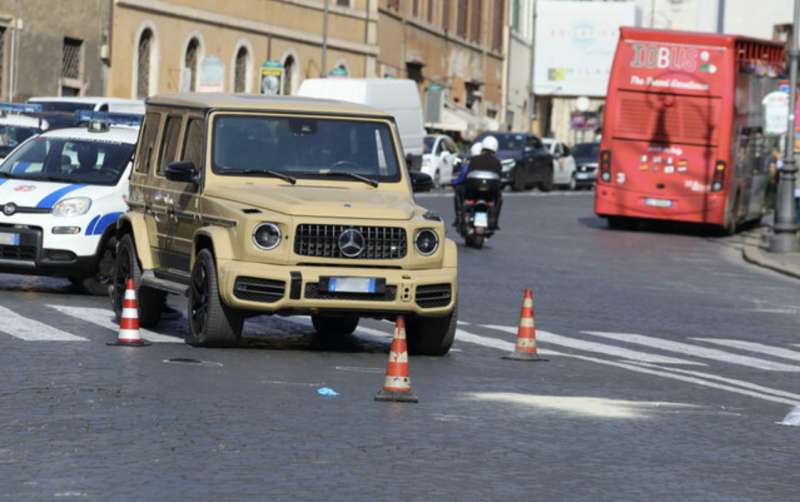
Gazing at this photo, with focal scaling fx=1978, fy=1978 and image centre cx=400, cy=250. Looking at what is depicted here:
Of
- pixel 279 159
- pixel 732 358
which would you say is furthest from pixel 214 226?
pixel 732 358

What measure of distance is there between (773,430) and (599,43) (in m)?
91.7

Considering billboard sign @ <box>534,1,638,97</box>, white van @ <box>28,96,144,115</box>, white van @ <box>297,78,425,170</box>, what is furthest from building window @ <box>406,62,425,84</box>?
white van @ <box>28,96,144,115</box>

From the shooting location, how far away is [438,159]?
2174 inches

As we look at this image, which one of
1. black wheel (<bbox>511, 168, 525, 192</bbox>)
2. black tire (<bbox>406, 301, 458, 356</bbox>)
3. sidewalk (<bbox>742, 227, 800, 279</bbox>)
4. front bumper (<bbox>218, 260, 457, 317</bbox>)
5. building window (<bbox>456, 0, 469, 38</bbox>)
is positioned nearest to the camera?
front bumper (<bbox>218, 260, 457, 317</bbox>)

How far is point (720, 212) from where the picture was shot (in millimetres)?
36500

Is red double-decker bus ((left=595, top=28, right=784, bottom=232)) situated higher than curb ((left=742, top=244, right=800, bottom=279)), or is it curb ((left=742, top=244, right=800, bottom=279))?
red double-decker bus ((left=595, top=28, right=784, bottom=232))

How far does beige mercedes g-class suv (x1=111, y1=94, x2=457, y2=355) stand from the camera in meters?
13.5

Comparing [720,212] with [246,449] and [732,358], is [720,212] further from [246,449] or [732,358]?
[246,449]

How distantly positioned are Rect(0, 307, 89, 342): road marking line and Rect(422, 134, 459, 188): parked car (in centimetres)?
3930

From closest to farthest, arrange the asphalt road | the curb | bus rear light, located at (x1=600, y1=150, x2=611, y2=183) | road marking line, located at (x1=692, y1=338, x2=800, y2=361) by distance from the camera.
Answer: the asphalt road
road marking line, located at (x1=692, y1=338, x2=800, y2=361)
the curb
bus rear light, located at (x1=600, y1=150, x2=611, y2=183)

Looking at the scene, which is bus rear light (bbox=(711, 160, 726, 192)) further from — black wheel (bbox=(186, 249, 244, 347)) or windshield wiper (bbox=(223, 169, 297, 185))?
black wheel (bbox=(186, 249, 244, 347))

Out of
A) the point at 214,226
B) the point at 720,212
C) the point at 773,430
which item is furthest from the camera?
the point at 720,212

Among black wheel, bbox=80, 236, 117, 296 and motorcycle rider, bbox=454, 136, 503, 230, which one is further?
motorcycle rider, bbox=454, 136, 503, 230

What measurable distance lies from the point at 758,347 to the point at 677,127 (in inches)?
777
